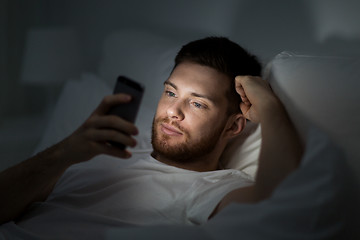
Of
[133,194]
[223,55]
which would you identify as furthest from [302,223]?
[223,55]

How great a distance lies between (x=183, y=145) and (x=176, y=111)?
0.10m

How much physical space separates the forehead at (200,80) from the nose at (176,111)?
0.04 metres

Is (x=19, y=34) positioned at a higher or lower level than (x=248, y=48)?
lower

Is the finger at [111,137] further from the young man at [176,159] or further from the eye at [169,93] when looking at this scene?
the eye at [169,93]

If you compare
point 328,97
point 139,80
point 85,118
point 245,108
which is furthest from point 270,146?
point 85,118

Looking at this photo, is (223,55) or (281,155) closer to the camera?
Result: (281,155)

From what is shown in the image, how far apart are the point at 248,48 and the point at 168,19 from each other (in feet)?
1.24

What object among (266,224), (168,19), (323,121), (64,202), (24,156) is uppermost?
(168,19)

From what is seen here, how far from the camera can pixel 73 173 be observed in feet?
2.62

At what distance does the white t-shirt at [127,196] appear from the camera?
2.18 feet

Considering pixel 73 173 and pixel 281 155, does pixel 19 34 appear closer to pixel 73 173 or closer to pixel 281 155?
pixel 73 173

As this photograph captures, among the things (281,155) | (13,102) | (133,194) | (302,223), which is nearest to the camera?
(302,223)

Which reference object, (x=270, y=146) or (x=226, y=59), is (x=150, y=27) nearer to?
(x=226, y=59)

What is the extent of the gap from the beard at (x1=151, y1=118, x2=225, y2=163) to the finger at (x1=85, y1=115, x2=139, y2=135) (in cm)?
30
